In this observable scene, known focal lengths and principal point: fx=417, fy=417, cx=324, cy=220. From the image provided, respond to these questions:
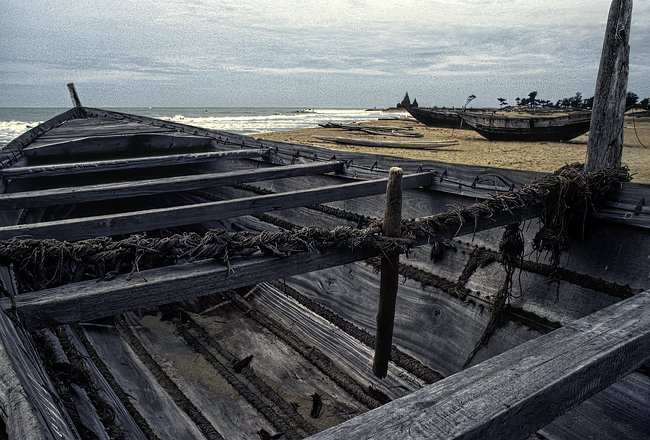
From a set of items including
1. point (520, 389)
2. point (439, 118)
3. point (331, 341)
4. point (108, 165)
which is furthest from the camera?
point (439, 118)

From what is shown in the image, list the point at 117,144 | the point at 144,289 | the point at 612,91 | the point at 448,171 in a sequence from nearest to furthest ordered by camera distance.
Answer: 1. the point at 144,289
2. the point at 612,91
3. the point at 448,171
4. the point at 117,144

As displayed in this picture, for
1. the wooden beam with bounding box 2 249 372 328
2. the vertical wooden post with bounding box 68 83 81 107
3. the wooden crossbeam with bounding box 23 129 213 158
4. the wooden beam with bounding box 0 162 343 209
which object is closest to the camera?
the wooden beam with bounding box 2 249 372 328

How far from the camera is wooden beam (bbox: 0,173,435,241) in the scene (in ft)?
7.63

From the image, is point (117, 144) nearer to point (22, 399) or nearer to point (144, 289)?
point (144, 289)

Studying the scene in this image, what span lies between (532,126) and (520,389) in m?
15.9

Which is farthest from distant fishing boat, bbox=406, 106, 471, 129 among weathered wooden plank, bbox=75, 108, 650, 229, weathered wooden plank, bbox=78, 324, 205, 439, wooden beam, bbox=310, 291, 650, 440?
wooden beam, bbox=310, 291, 650, 440

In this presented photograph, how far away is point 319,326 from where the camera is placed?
12.7ft

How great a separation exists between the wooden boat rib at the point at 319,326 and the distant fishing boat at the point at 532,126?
12.4 meters

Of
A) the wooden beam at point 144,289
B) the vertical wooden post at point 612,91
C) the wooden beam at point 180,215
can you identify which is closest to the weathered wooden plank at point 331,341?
the wooden beam at point 180,215

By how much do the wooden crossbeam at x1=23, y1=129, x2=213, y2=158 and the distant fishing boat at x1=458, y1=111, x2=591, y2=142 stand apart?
1229 centimetres

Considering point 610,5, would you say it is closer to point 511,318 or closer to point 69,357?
point 511,318

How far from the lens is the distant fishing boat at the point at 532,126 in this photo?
46.2ft

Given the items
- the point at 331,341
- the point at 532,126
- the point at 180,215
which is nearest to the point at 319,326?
the point at 331,341

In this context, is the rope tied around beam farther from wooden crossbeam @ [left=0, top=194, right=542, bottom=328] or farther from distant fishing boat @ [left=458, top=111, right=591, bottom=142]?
distant fishing boat @ [left=458, top=111, right=591, bottom=142]
